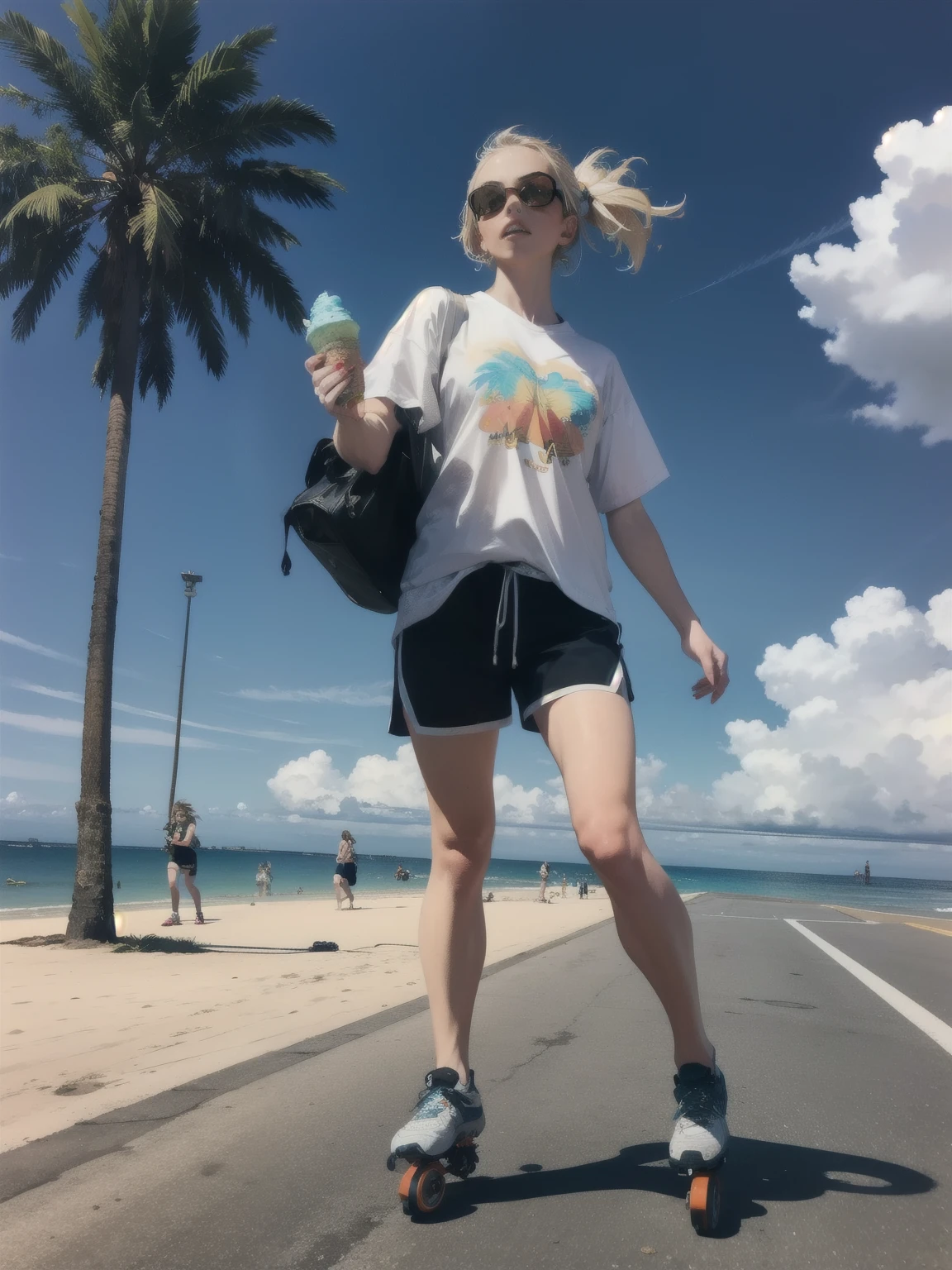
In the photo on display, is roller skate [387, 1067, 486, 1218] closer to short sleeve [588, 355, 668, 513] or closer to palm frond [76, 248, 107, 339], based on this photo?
short sleeve [588, 355, 668, 513]

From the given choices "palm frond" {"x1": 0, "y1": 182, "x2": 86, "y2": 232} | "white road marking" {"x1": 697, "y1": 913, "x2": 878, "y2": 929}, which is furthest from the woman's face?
"white road marking" {"x1": 697, "y1": 913, "x2": 878, "y2": 929}

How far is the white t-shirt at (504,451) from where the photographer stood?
231cm

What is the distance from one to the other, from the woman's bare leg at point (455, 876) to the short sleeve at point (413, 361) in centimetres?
84

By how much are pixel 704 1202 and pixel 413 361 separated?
2106 mm

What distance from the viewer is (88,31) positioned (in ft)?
37.0

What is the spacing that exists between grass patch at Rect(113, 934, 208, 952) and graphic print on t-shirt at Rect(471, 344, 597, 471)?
8.61 metres

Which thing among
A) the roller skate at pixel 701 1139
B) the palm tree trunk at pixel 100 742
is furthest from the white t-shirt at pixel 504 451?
the palm tree trunk at pixel 100 742

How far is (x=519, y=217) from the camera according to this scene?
8.65ft

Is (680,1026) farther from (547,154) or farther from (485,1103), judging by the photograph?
(547,154)

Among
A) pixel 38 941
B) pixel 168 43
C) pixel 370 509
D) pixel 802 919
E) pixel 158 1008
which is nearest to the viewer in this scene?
pixel 370 509

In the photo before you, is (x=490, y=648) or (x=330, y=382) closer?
(x=330, y=382)

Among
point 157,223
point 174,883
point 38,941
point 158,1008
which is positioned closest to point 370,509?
point 158,1008

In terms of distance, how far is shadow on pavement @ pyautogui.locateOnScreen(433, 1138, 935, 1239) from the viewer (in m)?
2.24

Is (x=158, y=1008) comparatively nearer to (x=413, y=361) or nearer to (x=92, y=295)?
(x=413, y=361)
